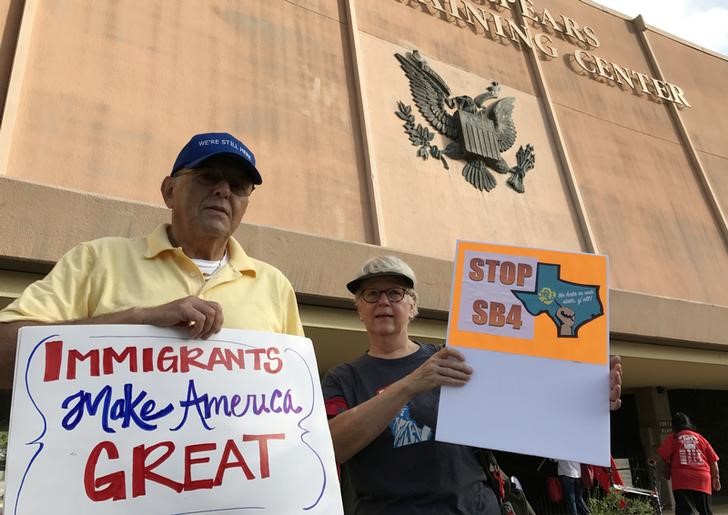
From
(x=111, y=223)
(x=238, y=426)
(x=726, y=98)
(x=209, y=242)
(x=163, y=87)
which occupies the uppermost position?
(x=726, y=98)

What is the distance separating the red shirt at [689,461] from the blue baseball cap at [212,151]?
23.9ft

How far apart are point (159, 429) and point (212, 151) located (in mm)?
812

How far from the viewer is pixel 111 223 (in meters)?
4.06

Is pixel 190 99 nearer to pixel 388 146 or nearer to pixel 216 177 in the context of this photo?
pixel 388 146

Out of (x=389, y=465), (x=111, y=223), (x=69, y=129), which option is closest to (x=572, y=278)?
(x=389, y=465)

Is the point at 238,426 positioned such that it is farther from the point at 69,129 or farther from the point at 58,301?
the point at 69,129

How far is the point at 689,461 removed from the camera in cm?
677

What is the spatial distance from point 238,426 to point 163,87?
5182 millimetres

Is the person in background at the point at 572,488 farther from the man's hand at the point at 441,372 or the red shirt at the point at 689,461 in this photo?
the man's hand at the point at 441,372

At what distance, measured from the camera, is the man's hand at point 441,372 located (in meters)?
1.70

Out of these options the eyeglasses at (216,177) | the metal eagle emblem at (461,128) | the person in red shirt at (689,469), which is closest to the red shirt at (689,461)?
the person in red shirt at (689,469)

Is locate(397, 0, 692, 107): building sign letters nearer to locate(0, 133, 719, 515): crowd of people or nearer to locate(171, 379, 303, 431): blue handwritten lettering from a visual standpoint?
locate(0, 133, 719, 515): crowd of people

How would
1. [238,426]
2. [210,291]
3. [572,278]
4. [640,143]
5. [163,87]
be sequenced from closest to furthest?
1. [238,426]
2. [210,291]
3. [572,278]
4. [163,87]
5. [640,143]

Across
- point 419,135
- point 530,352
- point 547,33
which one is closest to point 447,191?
point 419,135
